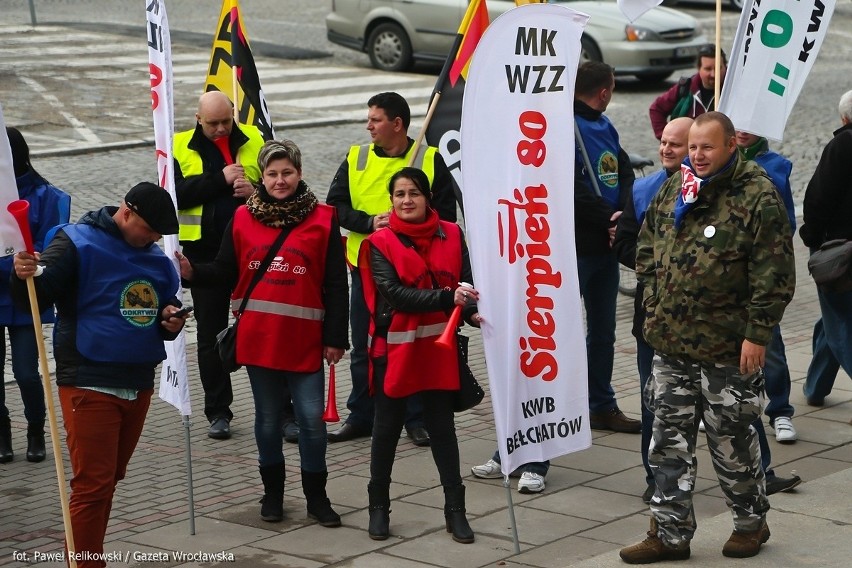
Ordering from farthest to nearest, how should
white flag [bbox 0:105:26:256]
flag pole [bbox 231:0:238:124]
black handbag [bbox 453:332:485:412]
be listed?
flag pole [bbox 231:0:238:124] → black handbag [bbox 453:332:485:412] → white flag [bbox 0:105:26:256]

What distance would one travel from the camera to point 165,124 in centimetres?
673

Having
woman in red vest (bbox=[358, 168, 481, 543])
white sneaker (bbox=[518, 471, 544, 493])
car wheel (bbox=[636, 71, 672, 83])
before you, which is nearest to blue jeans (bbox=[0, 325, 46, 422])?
woman in red vest (bbox=[358, 168, 481, 543])

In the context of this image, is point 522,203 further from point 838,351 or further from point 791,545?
point 838,351

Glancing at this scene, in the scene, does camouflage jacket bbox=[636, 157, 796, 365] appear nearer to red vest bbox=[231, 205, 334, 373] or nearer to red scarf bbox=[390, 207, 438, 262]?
red scarf bbox=[390, 207, 438, 262]

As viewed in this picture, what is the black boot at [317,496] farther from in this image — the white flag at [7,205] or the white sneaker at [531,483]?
the white flag at [7,205]

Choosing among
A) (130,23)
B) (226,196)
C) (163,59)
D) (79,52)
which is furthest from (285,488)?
(130,23)

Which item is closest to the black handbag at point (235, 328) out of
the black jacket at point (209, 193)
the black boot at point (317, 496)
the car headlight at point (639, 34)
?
the black boot at point (317, 496)

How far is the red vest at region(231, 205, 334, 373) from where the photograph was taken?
6602 mm

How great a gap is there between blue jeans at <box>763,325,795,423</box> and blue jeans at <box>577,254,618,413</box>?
0.88 meters

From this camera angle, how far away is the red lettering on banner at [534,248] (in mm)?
6129

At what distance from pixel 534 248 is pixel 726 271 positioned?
0.87m

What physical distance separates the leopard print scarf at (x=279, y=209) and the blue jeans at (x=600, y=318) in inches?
73.4

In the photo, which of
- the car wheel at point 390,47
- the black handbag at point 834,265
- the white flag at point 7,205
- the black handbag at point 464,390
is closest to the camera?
the white flag at point 7,205

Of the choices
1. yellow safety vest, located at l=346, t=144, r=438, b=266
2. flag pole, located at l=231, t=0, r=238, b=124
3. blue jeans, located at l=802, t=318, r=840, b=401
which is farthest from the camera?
blue jeans, located at l=802, t=318, r=840, b=401
